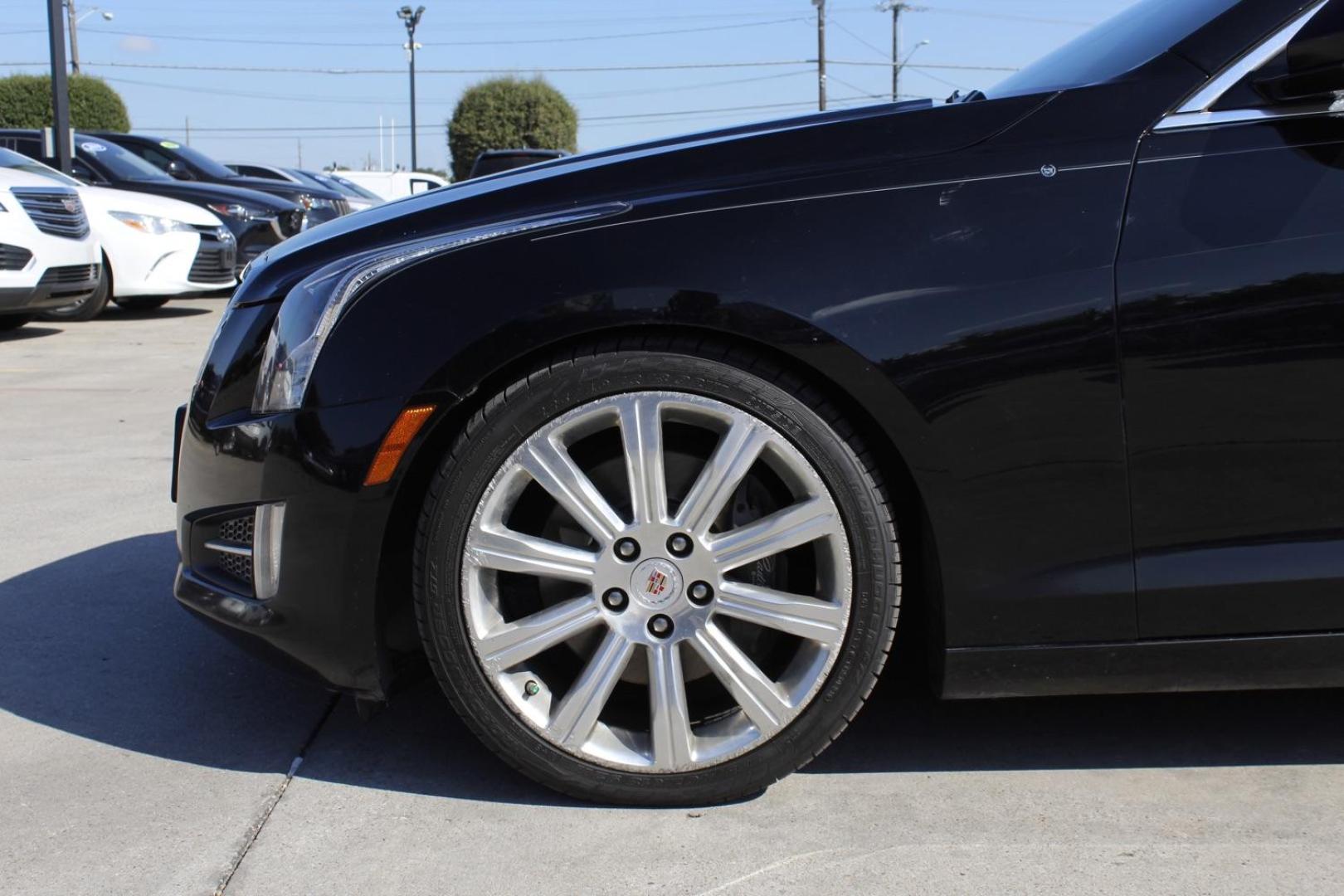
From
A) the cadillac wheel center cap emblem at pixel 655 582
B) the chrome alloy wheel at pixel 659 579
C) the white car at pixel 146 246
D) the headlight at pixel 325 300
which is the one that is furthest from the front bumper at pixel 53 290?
the cadillac wheel center cap emblem at pixel 655 582

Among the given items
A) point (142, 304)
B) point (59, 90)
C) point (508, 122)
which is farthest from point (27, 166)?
point (508, 122)

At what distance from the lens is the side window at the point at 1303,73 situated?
227cm

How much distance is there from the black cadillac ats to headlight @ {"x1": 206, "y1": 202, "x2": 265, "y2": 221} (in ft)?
36.4

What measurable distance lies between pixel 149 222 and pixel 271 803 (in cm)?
926

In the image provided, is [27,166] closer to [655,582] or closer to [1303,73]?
[655,582]

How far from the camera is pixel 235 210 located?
12992 millimetres

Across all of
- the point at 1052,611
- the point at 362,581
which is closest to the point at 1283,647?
the point at 1052,611

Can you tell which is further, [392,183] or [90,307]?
[392,183]

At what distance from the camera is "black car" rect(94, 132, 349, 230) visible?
14625 millimetres

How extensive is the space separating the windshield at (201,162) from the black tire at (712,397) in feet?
44.2

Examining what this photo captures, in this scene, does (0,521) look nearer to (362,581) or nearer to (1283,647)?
(362,581)

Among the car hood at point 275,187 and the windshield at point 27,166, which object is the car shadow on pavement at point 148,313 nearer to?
the windshield at point 27,166

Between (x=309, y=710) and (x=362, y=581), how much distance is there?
0.70m

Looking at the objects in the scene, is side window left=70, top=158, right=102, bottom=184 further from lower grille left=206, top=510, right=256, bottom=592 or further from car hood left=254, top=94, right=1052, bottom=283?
lower grille left=206, top=510, right=256, bottom=592
